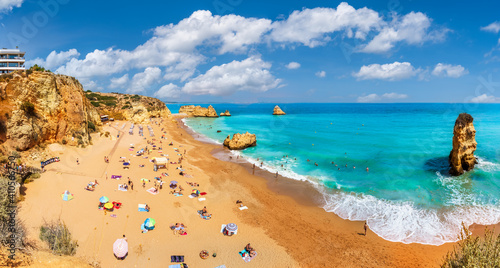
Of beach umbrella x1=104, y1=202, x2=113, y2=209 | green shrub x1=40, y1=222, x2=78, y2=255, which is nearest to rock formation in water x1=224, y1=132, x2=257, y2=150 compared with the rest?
beach umbrella x1=104, y1=202, x2=113, y2=209

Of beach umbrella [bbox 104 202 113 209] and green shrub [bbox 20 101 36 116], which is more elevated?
green shrub [bbox 20 101 36 116]

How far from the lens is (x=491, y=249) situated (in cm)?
869

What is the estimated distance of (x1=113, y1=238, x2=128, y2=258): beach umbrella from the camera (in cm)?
1428

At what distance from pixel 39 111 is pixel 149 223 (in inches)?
899

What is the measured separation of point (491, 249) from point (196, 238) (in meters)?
16.3

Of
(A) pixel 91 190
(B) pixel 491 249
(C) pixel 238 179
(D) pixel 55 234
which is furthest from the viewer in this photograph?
(C) pixel 238 179

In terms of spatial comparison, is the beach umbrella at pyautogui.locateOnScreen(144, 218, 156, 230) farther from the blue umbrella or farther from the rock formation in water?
the rock formation in water

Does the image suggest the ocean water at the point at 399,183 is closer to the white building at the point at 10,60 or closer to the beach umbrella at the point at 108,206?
the beach umbrella at the point at 108,206

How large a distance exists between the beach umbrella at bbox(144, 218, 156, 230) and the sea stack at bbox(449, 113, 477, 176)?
37812 millimetres

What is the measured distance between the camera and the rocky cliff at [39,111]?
2358 cm

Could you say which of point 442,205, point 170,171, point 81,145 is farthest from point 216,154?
point 442,205

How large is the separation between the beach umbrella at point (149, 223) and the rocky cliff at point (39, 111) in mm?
18395

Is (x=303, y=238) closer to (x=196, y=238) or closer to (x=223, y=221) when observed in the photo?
(x=223, y=221)

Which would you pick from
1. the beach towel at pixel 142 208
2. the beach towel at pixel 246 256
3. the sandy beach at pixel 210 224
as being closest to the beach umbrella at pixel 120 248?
the sandy beach at pixel 210 224
